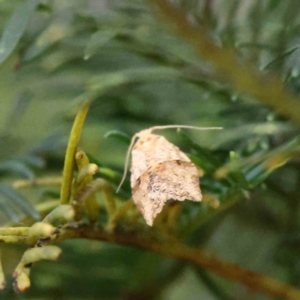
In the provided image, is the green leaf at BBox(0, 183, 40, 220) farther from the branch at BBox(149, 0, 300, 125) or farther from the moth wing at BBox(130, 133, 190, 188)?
the branch at BBox(149, 0, 300, 125)

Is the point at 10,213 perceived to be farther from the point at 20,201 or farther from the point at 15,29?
the point at 15,29

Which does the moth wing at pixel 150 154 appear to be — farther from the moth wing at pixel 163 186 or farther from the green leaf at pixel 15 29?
the green leaf at pixel 15 29

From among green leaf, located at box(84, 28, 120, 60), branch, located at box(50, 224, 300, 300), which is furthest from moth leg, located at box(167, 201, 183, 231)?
green leaf, located at box(84, 28, 120, 60)

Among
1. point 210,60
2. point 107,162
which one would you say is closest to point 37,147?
point 107,162

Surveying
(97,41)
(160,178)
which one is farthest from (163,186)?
(97,41)

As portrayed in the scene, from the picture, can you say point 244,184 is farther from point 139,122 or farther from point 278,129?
point 139,122

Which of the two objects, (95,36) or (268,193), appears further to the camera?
(268,193)
